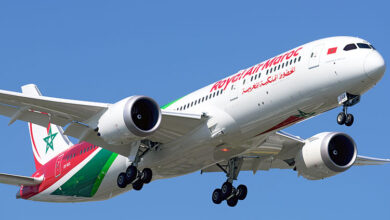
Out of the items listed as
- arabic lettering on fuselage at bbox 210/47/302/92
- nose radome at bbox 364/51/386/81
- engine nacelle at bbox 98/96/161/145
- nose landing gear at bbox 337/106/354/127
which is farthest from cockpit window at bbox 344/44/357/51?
engine nacelle at bbox 98/96/161/145

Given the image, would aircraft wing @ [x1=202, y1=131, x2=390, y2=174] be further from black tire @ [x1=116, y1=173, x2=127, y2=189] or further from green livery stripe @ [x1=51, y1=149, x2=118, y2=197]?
black tire @ [x1=116, y1=173, x2=127, y2=189]

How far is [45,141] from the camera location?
43.5 metres

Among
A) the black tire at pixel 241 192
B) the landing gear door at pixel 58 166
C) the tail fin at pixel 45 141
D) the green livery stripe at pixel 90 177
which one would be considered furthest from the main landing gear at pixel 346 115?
the tail fin at pixel 45 141

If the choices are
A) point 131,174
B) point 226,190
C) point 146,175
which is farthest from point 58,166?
point 226,190

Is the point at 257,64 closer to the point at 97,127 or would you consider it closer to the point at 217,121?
the point at 217,121

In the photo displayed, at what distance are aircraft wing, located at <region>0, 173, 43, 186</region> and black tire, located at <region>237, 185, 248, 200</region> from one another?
1074cm

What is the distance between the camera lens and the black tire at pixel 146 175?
33.6 m

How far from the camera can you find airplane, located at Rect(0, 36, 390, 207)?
29.2 m

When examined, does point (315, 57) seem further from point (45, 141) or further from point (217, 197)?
point (45, 141)

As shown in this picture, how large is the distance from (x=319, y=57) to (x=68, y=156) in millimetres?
15544

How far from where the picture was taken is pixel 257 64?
104 feet

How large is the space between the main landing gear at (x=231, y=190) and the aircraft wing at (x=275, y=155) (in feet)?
1.81

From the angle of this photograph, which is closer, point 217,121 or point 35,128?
point 217,121

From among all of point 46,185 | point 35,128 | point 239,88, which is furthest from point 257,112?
point 35,128
